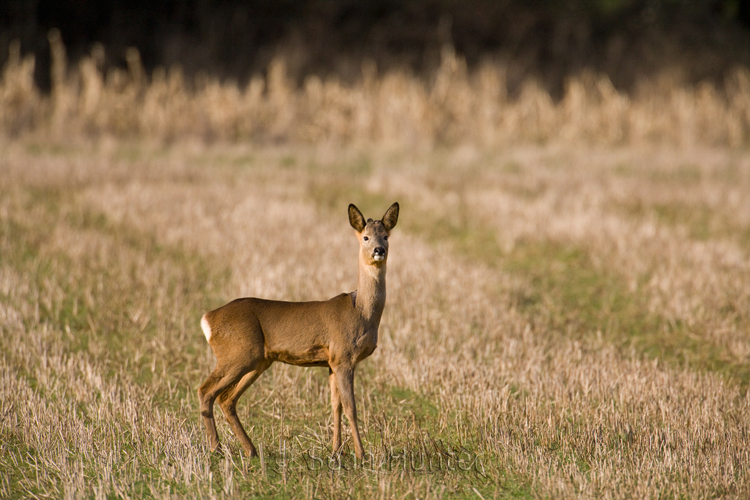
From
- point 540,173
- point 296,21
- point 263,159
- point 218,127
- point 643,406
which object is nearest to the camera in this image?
point 643,406

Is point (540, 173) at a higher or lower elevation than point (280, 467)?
higher

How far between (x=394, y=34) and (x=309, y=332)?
75.4 feet

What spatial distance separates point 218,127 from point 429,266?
394 inches

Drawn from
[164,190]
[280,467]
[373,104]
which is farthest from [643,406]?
[373,104]

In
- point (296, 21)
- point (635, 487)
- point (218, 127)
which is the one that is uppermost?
point (296, 21)

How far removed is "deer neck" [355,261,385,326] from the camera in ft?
12.5

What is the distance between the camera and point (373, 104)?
57.6 feet

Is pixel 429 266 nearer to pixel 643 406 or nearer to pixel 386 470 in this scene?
pixel 643 406

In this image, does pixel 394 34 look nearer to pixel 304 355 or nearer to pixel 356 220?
pixel 356 220

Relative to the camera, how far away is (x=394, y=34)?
25.5 meters

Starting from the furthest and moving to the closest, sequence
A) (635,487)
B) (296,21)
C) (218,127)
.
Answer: (296,21), (218,127), (635,487)

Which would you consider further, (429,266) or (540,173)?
(540,173)

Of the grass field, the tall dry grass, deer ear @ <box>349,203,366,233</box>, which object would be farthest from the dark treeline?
deer ear @ <box>349,203,366,233</box>

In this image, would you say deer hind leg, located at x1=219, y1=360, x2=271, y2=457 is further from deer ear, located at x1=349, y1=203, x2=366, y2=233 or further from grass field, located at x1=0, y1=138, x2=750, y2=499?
deer ear, located at x1=349, y1=203, x2=366, y2=233
